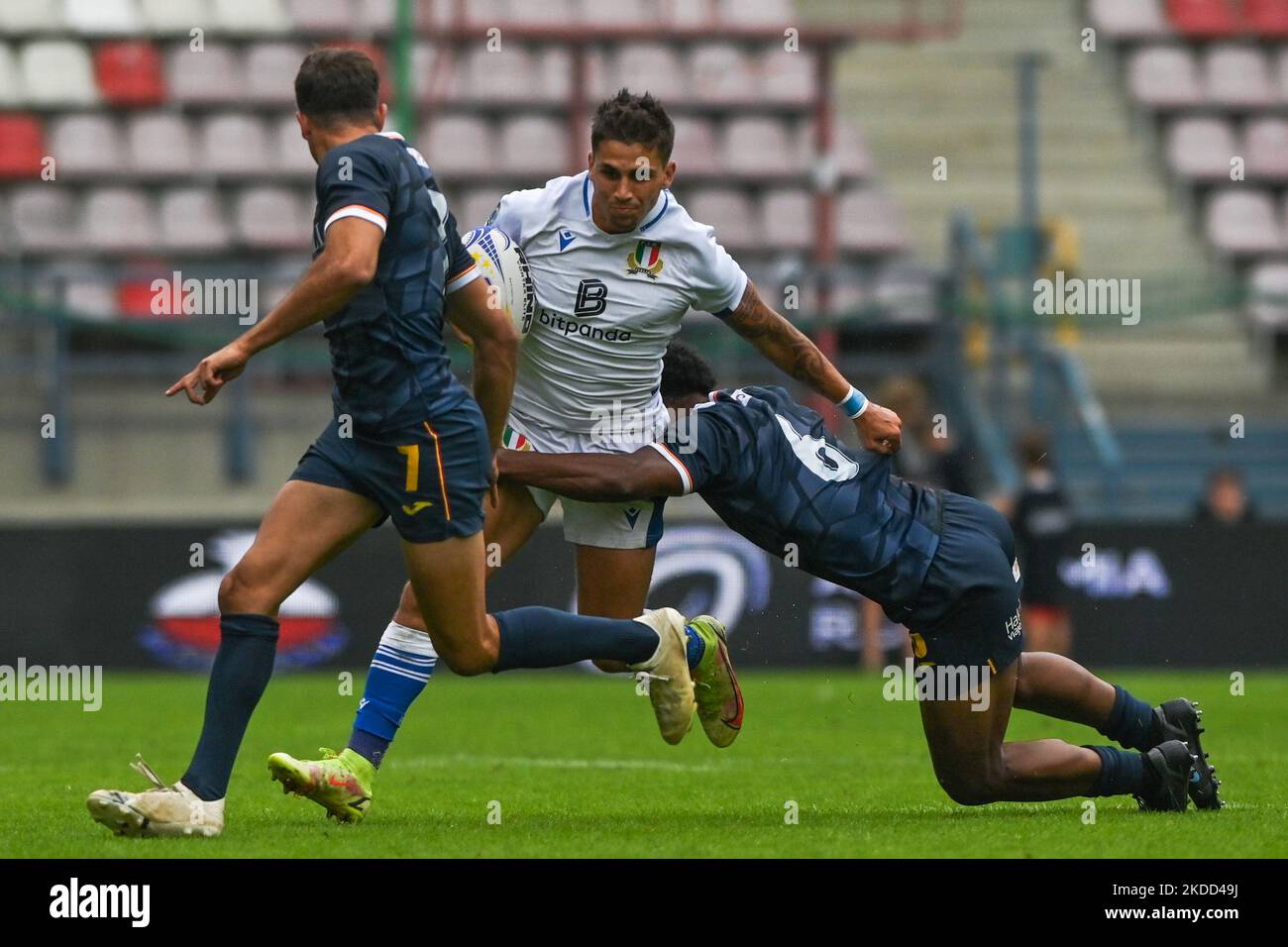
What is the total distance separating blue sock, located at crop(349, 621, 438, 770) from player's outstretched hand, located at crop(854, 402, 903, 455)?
1580mm

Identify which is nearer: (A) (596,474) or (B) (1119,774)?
(A) (596,474)

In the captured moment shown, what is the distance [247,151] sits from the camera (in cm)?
1977

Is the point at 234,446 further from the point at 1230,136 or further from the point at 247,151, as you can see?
the point at 1230,136

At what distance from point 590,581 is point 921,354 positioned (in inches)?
395

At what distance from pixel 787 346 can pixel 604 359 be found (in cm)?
62

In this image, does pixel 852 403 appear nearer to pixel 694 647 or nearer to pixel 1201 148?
pixel 694 647

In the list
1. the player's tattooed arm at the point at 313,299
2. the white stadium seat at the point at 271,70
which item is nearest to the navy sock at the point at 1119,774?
the player's tattooed arm at the point at 313,299

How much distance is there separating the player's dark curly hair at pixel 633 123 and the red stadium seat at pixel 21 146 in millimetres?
14020

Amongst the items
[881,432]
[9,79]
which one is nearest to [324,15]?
[9,79]

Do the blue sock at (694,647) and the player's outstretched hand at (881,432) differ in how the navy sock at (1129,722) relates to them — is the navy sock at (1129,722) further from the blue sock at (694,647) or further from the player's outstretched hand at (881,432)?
the blue sock at (694,647)

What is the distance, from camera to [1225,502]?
633 inches

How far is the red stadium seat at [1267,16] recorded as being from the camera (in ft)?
73.8

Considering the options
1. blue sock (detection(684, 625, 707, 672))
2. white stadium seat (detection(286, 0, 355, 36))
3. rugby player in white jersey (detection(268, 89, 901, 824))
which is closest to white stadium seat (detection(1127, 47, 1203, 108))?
white stadium seat (detection(286, 0, 355, 36))

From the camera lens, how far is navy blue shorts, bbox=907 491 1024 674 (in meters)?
6.52
